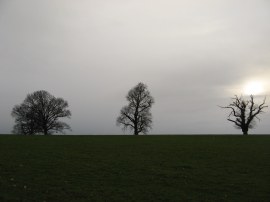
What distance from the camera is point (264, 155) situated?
93.4 feet

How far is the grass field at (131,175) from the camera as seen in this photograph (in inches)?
627

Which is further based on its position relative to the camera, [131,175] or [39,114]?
[39,114]

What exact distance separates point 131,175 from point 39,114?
7426 cm

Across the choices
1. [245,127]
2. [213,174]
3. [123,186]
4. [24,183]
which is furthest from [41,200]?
[245,127]

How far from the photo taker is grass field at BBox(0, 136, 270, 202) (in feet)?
52.3

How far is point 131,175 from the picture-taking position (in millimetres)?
20031

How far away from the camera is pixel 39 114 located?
90.1 m

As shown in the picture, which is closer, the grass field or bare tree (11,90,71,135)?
the grass field

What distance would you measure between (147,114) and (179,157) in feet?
186

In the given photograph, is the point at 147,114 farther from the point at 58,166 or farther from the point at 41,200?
the point at 41,200

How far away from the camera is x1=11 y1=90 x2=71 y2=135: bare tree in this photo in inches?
3511

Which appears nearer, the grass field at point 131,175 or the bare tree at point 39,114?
the grass field at point 131,175

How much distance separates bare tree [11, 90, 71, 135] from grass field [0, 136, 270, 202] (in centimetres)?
6189

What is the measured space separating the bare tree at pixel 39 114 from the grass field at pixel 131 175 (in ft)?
203
